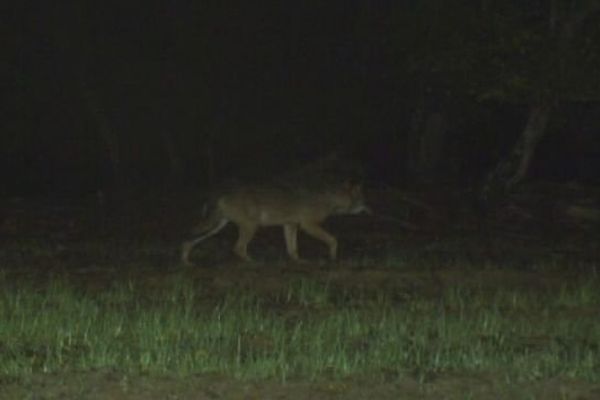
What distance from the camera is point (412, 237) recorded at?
20.9 metres

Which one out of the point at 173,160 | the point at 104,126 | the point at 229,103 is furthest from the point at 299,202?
the point at 229,103

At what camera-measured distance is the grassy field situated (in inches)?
355

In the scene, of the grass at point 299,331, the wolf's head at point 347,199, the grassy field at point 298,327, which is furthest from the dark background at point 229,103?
the grass at point 299,331

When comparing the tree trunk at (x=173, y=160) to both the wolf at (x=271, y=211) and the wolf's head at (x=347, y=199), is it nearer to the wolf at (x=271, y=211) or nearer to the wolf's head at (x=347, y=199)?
the wolf's head at (x=347, y=199)

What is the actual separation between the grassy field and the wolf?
1.33 ft

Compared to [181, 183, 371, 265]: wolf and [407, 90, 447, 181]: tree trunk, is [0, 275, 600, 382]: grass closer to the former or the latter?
[181, 183, 371, 265]: wolf

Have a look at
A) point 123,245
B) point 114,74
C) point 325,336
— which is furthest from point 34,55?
point 325,336

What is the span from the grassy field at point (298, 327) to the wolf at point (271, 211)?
40cm

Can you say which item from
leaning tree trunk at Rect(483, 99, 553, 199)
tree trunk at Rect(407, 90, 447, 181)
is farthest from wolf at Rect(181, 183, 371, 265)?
tree trunk at Rect(407, 90, 447, 181)

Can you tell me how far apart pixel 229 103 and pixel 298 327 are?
21.3 m

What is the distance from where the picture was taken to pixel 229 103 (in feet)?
106

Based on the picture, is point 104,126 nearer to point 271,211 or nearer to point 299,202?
point 299,202

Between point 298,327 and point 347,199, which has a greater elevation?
point 347,199

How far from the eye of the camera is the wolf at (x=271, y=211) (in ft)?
55.0
